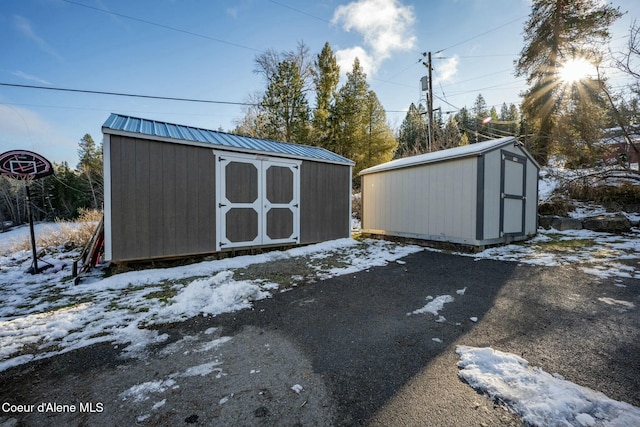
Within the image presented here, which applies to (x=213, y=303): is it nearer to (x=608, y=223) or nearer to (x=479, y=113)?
(x=608, y=223)

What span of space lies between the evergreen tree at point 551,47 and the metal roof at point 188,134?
32.2ft

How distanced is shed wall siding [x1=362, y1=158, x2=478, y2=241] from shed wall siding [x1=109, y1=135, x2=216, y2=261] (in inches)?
187

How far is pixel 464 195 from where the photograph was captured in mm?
5652

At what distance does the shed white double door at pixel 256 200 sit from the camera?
5.02 metres

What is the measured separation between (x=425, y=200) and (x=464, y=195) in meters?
0.96

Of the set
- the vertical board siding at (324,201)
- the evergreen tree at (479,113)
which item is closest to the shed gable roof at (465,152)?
the vertical board siding at (324,201)

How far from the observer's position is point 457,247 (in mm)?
5883

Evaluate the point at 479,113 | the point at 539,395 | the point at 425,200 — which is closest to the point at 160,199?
the point at 539,395

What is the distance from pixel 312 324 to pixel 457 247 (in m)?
4.76

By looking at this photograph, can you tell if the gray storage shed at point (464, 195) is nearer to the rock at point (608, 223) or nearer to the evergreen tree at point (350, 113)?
the rock at point (608, 223)

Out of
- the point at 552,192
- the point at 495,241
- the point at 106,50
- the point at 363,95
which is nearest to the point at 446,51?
the point at 363,95

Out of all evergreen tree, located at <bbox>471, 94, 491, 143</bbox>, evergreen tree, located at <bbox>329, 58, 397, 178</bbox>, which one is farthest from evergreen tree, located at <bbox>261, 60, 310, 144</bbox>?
evergreen tree, located at <bbox>471, 94, 491, 143</bbox>

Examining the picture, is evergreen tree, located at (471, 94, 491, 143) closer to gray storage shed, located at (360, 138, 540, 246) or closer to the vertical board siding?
gray storage shed, located at (360, 138, 540, 246)

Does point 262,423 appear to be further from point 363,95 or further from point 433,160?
point 363,95
